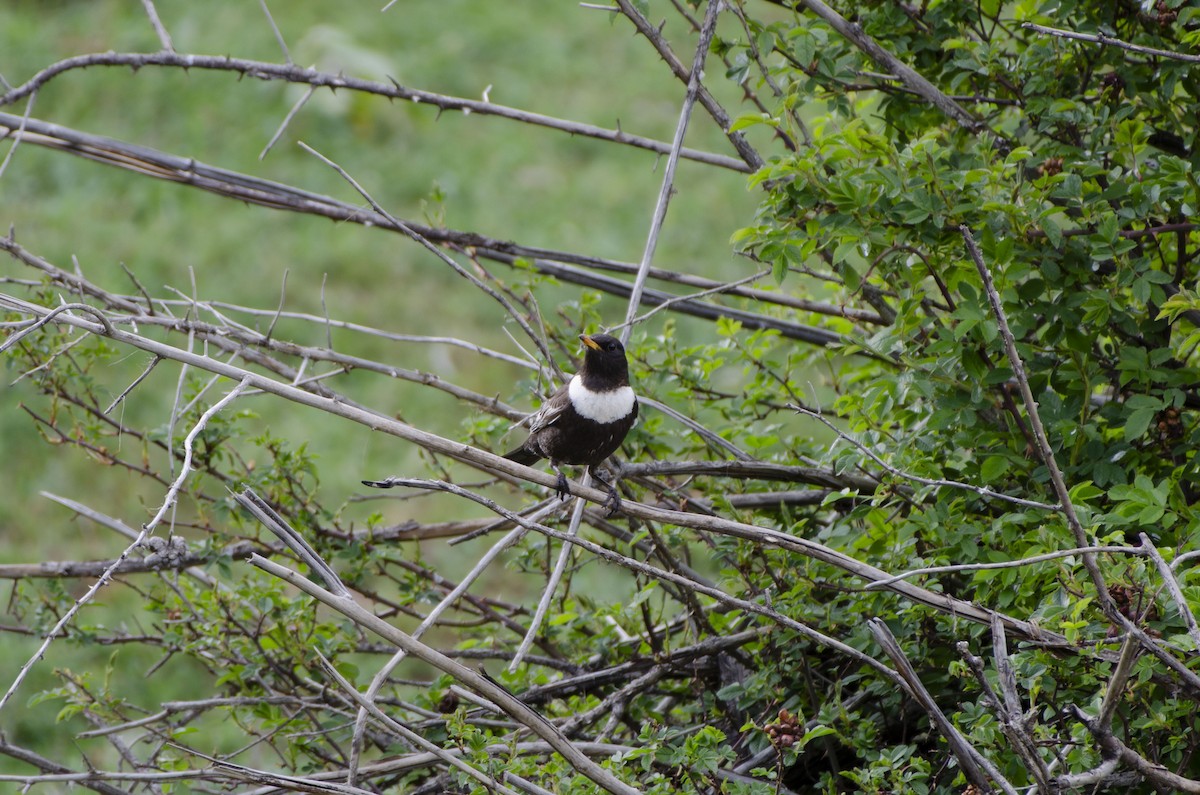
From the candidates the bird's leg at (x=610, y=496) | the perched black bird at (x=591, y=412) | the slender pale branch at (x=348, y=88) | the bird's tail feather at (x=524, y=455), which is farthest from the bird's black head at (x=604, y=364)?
the slender pale branch at (x=348, y=88)

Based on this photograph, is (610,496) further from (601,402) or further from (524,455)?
(524,455)

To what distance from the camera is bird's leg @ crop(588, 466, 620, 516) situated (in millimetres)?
3158

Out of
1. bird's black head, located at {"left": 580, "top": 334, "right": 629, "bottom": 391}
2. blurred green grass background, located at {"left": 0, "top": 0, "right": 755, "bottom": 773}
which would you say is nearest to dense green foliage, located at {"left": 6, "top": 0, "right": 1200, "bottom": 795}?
bird's black head, located at {"left": 580, "top": 334, "right": 629, "bottom": 391}

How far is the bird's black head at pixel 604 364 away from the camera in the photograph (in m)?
3.97

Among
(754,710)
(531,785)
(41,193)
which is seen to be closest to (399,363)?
(41,193)

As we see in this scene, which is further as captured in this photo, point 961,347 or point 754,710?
point 754,710

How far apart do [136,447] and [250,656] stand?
2.45 metres

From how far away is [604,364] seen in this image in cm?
401

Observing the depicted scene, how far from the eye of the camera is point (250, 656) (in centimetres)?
376

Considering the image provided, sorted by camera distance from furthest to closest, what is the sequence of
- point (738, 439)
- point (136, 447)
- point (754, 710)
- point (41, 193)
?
1. point (41, 193)
2. point (136, 447)
3. point (738, 439)
4. point (754, 710)

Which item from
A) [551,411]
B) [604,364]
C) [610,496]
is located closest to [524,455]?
[551,411]

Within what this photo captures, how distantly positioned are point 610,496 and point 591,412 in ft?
2.15

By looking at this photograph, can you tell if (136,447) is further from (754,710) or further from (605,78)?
(605,78)

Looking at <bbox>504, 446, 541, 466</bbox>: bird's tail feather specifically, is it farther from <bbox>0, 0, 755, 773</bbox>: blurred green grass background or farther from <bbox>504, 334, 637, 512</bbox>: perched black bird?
<bbox>0, 0, 755, 773</bbox>: blurred green grass background
